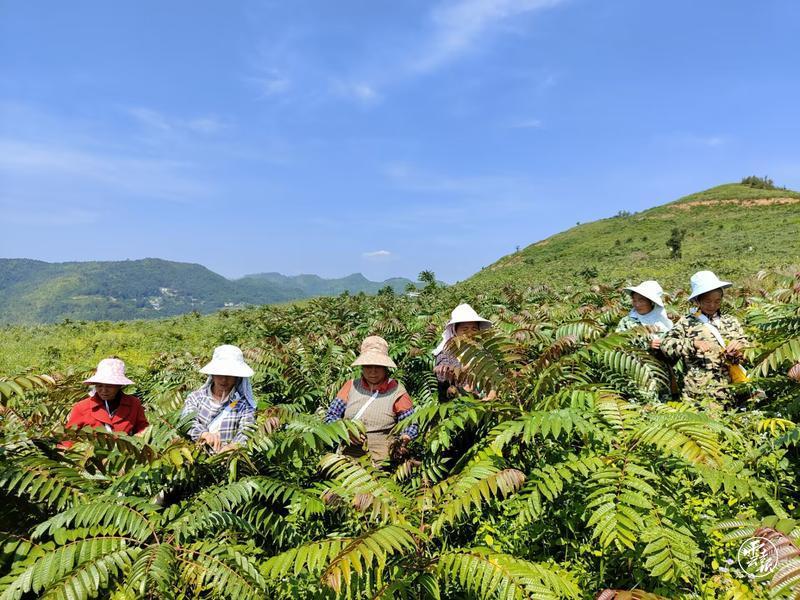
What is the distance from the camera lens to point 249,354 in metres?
7.22

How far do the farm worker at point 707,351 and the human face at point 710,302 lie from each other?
9cm

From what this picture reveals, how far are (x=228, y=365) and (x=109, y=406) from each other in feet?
4.79

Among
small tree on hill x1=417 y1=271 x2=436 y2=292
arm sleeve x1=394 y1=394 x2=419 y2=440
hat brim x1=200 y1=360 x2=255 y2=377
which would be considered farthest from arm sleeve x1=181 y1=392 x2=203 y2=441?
small tree on hill x1=417 y1=271 x2=436 y2=292

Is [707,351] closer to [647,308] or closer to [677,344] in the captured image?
[677,344]

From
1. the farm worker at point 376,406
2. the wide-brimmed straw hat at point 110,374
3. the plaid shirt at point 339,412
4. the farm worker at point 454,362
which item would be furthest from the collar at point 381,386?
the wide-brimmed straw hat at point 110,374

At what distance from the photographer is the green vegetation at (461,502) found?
104 inches

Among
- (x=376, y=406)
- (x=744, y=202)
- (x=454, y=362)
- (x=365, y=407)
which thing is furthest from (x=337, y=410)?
(x=744, y=202)

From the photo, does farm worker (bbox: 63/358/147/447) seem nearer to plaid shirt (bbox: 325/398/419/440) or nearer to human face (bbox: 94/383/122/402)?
human face (bbox: 94/383/122/402)

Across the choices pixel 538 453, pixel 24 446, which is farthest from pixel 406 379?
pixel 24 446

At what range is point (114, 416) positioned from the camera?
16.5 ft

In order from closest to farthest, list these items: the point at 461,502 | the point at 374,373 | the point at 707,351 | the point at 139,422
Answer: the point at 461,502 → the point at 707,351 → the point at 374,373 → the point at 139,422

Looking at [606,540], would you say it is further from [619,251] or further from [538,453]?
[619,251]

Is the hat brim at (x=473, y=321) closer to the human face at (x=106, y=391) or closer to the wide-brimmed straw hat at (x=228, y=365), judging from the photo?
the wide-brimmed straw hat at (x=228, y=365)

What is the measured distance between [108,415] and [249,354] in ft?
7.79
